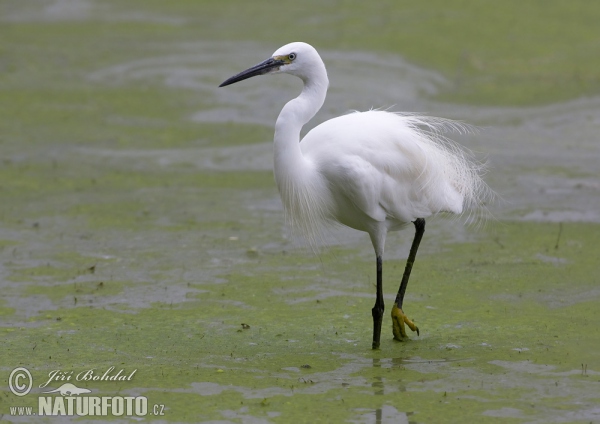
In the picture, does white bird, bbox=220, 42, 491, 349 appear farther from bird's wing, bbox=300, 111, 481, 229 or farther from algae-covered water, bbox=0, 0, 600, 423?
algae-covered water, bbox=0, 0, 600, 423

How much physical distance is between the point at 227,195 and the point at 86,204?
4.61ft

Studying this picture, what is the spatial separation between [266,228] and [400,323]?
9.62 ft

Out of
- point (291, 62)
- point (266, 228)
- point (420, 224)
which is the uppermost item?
point (291, 62)

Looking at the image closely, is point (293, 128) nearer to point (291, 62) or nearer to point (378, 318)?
point (291, 62)

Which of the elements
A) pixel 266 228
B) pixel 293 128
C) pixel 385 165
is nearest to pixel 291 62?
pixel 293 128

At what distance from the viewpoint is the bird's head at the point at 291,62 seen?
5.16 meters

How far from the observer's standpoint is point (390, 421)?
13.7 ft

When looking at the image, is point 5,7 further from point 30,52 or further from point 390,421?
point 390,421

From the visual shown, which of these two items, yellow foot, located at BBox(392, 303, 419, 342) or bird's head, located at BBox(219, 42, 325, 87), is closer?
bird's head, located at BBox(219, 42, 325, 87)

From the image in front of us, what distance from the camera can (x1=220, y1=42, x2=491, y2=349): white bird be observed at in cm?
516

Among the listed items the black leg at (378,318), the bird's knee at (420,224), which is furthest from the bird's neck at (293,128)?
the bird's knee at (420,224)

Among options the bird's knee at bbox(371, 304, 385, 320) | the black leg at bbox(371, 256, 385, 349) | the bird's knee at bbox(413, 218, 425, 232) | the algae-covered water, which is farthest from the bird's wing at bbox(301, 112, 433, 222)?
the algae-covered water

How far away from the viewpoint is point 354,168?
16.9 feet

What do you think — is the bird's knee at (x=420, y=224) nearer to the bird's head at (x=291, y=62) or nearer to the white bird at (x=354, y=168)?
the white bird at (x=354, y=168)
